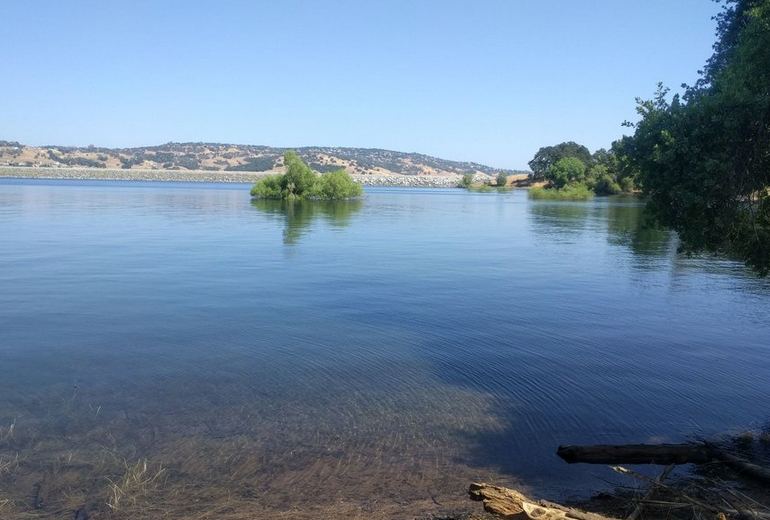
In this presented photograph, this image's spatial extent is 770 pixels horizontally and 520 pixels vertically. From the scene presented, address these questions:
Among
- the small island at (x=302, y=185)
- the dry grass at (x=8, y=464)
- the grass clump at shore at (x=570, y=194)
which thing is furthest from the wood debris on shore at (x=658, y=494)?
the grass clump at shore at (x=570, y=194)

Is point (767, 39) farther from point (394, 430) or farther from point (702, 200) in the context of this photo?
point (394, 430)

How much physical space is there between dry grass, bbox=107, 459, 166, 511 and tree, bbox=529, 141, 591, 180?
17902cm

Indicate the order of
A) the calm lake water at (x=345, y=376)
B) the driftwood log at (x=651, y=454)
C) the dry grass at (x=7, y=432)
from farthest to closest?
the dry grass at (x=7, y=432)
the driftwood log at (x=651, y=454)
the calm lake water at (x=345, y=376)

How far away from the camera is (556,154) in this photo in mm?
183500

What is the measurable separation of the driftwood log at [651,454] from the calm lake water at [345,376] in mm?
229

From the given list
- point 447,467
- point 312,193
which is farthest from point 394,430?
point 312,193

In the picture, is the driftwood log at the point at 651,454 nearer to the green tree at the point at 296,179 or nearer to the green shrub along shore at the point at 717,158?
the green shrub along shore at the point at 717,158

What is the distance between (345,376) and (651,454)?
244 inches

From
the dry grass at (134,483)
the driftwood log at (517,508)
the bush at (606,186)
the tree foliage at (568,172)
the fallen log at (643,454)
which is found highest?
the tree foliage at (568,172)

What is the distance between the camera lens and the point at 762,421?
1089cm

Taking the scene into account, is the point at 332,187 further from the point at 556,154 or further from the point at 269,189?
the point at 556,154

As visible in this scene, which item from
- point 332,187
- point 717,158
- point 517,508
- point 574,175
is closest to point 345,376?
point 517,508

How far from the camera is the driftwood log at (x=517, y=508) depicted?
235 inches

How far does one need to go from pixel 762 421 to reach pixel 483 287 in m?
13.3
